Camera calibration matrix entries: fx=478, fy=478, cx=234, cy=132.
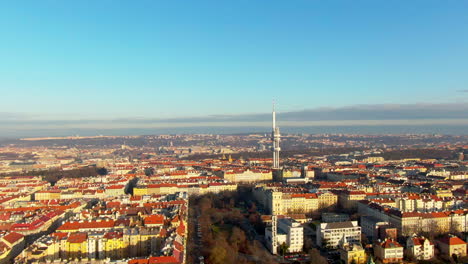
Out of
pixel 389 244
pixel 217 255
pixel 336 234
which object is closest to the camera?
pixel 217 255

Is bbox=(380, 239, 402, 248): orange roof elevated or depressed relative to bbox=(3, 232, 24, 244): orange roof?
depressed

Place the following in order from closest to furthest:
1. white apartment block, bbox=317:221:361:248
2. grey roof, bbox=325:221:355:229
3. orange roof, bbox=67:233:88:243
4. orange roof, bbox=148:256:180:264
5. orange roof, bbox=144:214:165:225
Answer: orange roof, bbox=148:256:180:264 < orange roof, bbox=67:233:88:243 < white apartment block, bbox=317:221:361:248 < grey roof, bbox=325:221:355:229 < orange roof, bbox=144:214:165:225

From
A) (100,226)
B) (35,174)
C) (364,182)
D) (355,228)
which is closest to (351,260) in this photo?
(355,228)

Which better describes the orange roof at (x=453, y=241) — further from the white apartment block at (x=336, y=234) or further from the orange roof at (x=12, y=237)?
the orange roof at (x=12, y=237)

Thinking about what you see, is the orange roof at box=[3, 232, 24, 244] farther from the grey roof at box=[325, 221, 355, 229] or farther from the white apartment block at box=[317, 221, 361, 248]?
the grey roof at box=[325, 221, 355, 229]

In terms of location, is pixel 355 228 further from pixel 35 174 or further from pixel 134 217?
pixel 35 174

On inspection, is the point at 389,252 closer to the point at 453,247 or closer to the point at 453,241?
the point at 453,247

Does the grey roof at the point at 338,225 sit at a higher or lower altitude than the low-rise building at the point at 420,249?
higher

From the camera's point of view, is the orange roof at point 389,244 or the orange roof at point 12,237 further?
the orange roof at point 12,237

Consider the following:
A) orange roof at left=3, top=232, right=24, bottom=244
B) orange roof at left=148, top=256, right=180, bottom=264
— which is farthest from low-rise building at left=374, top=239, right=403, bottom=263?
orange roof at left=3, top=232, right=24, bottom=244

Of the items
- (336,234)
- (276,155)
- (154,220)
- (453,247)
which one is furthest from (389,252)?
(276,155)

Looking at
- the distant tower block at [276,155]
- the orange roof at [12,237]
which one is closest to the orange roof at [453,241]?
the orange roof at [12,237]
